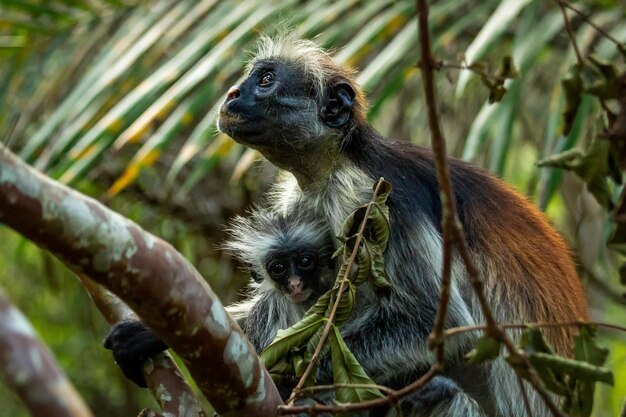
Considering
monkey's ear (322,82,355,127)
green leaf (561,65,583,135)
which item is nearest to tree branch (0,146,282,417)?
green leaf (561,65,583,135)

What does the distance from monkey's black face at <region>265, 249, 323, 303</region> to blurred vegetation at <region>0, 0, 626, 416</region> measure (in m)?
1.21

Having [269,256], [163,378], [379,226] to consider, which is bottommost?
[163,378]

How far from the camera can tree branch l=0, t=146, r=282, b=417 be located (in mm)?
3023

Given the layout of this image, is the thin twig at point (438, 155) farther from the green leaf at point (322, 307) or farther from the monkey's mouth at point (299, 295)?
the monkey's mouth at point (299, 295)

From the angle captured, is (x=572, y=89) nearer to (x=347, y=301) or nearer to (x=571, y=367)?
(x=571, y=367)

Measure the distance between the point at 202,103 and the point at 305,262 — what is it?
1806 millimetres

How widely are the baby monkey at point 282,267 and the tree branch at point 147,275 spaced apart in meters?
2.06

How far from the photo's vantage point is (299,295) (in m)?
5.82

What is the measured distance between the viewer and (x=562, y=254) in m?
6.23

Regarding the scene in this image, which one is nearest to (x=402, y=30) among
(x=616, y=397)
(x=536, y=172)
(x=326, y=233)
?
(x=536, y=172)

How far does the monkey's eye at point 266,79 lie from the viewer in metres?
6.52

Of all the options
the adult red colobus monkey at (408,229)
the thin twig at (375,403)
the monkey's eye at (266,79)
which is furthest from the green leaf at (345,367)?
the monkey's eye at (266,79)

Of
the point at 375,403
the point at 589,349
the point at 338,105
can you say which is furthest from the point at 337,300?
the point at 338,105

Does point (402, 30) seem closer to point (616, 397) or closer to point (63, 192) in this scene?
point (63, 192)
